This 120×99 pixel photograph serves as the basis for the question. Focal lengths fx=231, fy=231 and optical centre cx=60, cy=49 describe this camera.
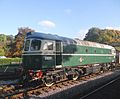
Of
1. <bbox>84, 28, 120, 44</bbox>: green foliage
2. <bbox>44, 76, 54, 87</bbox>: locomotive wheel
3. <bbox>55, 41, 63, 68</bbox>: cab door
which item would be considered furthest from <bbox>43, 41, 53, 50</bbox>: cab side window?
<bbox>84, 28, 120, 44</bbox>: green foliage

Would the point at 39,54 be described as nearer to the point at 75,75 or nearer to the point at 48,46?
the point at 48,46

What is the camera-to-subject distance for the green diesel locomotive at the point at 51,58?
16625 millimetres

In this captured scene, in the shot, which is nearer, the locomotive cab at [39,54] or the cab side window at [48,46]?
the locomotive cab at [39,54]

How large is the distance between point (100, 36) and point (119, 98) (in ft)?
306

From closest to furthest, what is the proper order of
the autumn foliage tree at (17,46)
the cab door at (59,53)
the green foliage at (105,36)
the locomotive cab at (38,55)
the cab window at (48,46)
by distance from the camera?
the locomotive cab at (38,55) < the cab window at (48,46) < the cab door at (59,53) < the autumn foliage tree at (17,46) < the green foliage at (105,36)

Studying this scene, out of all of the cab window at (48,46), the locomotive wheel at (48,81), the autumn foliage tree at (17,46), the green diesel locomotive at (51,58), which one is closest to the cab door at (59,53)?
the green diesel locomotive at (51,58)

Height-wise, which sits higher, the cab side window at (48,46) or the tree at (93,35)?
the tree at (93,35)

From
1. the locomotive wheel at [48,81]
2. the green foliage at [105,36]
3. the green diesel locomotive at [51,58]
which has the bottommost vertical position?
the locomotive wheel at [48,81]

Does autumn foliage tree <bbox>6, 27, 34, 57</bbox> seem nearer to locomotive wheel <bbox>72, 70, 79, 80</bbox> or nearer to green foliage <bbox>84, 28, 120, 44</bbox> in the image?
locomotive wheel <bbox>72, 70, 79, 80</bbox>

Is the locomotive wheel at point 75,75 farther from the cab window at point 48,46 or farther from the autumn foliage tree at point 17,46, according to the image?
the autumn foliage tree at point 17,46

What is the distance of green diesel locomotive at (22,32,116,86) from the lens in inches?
655

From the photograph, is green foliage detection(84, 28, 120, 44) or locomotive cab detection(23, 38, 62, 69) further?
green foliage detection(84, 28, 120, 44)

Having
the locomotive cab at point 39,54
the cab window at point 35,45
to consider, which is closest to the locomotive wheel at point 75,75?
the locomotive cab at point 39,54

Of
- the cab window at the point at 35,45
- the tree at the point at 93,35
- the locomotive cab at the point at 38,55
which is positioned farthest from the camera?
the tree at the point at 93,35
